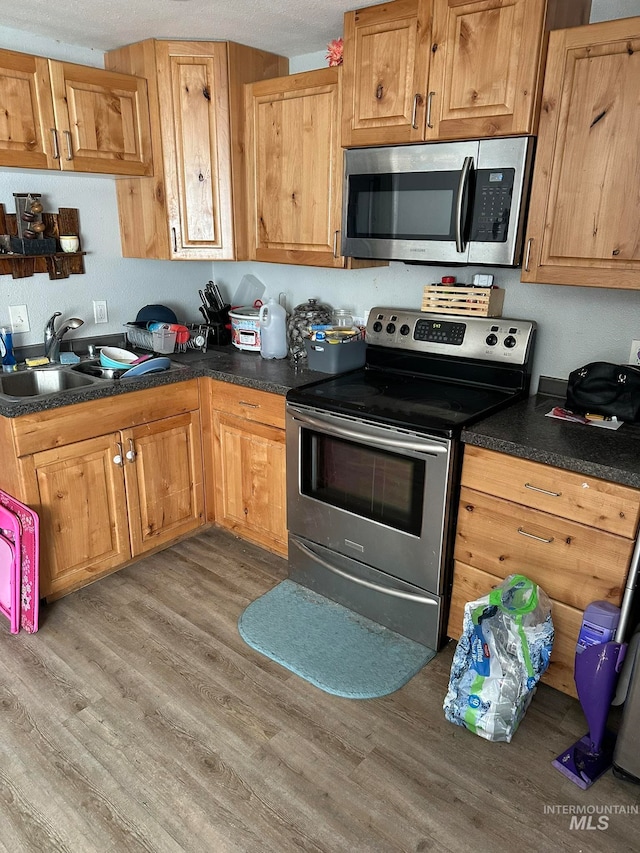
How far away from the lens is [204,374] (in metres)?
2.83

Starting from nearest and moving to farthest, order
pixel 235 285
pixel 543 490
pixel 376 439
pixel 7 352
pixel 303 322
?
pixel 543 490 < pixel 376 439 < pixel 7 352 < pixel 303 322 < pixel 235 285

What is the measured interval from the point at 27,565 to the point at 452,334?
1872 mm

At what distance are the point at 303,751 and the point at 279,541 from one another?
41.7 inches

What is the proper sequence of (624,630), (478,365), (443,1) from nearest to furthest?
(624,630)
(443,1)
(478,365)

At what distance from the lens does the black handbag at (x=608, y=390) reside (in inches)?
79.2

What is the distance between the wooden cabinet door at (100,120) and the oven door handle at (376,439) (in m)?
1.37

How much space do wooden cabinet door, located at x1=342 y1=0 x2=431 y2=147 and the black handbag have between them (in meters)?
1.01

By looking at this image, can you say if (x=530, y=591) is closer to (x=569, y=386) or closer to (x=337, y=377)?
(x=569, y=386)

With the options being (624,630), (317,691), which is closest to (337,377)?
(317,691)

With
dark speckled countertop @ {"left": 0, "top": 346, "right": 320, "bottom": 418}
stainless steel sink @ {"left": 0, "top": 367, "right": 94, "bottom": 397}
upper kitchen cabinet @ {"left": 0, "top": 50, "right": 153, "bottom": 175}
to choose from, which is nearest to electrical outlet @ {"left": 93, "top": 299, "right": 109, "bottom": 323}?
dark speckled countertop @ {"left": 0, "top": 346, "right": 320, "bottom": 418}

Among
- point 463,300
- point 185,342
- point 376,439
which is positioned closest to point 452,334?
point 463,300

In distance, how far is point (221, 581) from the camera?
271 centimetres

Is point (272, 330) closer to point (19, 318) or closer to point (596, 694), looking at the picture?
point (19, 318)

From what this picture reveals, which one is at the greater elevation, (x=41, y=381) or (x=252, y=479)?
(x=41, y=381)
